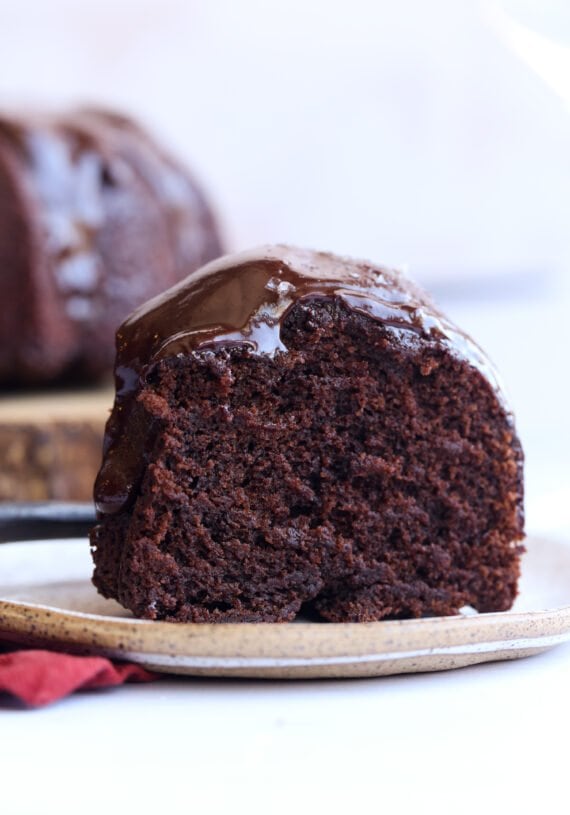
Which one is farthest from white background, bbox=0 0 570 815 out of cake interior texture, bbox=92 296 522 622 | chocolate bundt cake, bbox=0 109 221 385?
cake interior texture, bbox=92 296 522 622

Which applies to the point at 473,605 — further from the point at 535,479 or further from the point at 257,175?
the point at 257,175

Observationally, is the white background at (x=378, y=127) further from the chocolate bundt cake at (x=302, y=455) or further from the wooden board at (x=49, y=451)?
the chocolate bundt cake at (x=302, y=455)

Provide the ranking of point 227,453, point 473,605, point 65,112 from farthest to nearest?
point 65,112 < point 473,605 < point 227,453

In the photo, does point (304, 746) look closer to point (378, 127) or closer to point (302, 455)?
point (302, 455)

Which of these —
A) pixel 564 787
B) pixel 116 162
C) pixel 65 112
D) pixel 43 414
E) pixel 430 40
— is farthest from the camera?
pixel 430 40

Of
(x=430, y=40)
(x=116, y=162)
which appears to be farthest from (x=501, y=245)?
(x=116, y=162)

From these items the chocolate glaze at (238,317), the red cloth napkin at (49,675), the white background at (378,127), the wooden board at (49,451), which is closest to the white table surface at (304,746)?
the red cloth napkin at (49,675)

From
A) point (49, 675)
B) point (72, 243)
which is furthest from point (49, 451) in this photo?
point (49, 675)
